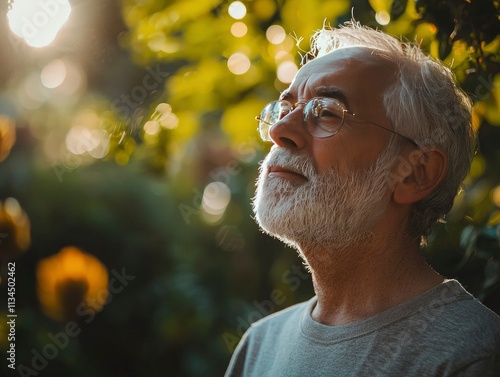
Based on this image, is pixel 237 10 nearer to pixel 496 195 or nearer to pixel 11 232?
pixel 496 195

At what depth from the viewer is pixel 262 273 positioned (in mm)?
3277

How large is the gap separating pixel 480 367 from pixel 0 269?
163cm

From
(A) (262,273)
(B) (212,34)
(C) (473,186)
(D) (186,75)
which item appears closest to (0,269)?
(D) (186,75)

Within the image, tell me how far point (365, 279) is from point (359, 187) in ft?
0.75

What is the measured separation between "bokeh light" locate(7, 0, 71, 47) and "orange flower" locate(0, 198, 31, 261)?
0.60m

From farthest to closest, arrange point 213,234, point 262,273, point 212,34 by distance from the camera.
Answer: point 213,234, point 262,273, point 212,34

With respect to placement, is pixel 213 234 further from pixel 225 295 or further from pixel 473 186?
pixel 473 186

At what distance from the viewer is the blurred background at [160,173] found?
1.87m

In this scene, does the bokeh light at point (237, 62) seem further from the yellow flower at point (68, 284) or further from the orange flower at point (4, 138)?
the yellow flower at point (68, 284)

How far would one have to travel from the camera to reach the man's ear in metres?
1.71

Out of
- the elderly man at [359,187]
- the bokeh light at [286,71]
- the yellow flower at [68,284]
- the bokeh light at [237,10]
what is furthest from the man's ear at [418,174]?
the yellow flower at [68,284]

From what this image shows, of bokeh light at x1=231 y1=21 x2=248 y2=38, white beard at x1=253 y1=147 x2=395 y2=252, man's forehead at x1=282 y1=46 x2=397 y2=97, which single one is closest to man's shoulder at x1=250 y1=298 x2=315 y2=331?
white beard at x1=253 y1=147 x2=395 y2=252

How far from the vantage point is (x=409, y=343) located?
145cm

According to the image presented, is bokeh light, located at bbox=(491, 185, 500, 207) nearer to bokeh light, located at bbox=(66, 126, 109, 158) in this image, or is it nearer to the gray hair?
the gray hair
